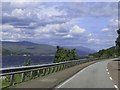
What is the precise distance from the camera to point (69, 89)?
18047mm

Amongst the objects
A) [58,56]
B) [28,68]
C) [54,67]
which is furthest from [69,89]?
[58,56]

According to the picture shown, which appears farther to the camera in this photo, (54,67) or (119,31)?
(119,31)

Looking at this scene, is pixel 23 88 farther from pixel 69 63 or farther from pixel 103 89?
pixel 69 63

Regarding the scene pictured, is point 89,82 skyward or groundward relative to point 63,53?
groundward

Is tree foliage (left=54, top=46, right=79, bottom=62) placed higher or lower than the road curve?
higher

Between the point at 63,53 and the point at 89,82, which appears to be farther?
the point at 63,53

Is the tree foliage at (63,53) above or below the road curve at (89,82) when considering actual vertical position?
above

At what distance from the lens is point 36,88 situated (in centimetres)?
1741

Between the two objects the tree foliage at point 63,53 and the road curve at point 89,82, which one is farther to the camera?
the tree foliage at point 63,53

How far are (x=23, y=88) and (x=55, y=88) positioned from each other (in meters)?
2.23

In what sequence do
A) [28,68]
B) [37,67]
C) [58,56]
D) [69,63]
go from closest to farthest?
[28,68] → [37,67] → [69,63] → [58,56]

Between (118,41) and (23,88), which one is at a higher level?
(118,41)

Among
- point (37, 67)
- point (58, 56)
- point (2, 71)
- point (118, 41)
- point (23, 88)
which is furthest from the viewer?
point (118, 41)

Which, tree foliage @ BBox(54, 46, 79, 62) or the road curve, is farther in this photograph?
tree foliage @ BBox(54, 46, 79, 62)
